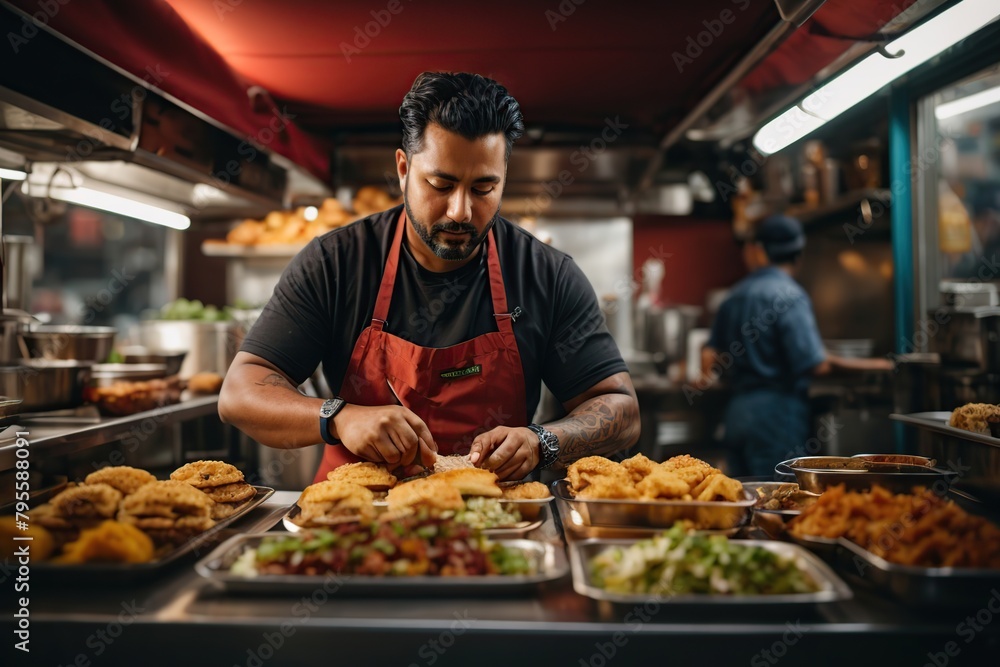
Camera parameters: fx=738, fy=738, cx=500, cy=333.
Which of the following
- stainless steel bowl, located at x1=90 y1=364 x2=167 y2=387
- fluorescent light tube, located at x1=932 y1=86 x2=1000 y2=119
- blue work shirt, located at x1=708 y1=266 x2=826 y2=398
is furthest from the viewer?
blue work shirt, located at x1=708 y1=266 x2=826 y2=398

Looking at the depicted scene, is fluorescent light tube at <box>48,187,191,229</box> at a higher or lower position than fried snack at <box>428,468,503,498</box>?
higher

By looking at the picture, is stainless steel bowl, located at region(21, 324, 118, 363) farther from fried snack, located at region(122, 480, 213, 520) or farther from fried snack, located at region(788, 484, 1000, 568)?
fried snack, located at region(788, 484, 1000, 568)

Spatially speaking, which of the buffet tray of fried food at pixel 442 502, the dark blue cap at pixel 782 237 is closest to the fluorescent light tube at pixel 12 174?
the buffet tray of fried food at pixel 442 502

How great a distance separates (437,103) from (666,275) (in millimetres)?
6345

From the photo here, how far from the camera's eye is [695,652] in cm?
126

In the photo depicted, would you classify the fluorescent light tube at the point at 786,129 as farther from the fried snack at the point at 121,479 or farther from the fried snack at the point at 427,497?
the fried snack at the point at 121,479

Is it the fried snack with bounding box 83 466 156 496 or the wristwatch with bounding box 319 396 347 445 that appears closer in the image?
the fried snack with bounding box 83 466 156 496

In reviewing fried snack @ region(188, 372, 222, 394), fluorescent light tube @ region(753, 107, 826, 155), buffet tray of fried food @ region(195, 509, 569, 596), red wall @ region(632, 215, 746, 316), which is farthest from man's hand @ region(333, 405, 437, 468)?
red wall @ region(632, 215, 746, 316)

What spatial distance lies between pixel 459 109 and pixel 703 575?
1.49m

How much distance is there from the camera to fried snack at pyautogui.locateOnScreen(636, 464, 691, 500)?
5.63ft

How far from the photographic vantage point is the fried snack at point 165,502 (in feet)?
5.25

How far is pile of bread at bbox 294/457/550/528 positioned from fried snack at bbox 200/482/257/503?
0.19 m

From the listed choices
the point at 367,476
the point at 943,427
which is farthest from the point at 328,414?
the point at 943,427

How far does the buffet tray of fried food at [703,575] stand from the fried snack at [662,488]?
247 mm
